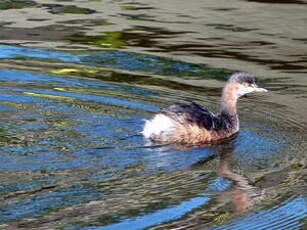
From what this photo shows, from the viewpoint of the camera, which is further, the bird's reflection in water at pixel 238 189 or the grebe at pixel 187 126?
the grebe at pixel 187 126

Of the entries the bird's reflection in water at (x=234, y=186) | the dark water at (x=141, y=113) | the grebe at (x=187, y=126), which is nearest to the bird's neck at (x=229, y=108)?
the grebe at (x=187, y=126)

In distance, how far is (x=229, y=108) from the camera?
857cm

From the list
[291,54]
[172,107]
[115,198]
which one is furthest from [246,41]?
[115,198]

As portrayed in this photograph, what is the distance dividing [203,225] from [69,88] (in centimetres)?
412

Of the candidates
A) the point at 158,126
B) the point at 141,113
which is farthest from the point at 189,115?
the point at 141,113

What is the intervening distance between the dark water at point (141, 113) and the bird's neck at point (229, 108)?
0.63 feet

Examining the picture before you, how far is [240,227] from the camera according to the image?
5676 millimetres

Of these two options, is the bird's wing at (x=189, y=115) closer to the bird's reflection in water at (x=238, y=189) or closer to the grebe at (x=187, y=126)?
the grebe at (x=187, y=126)

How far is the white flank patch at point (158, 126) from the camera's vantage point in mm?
7781

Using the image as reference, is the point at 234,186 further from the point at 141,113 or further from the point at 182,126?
the point at 141,113

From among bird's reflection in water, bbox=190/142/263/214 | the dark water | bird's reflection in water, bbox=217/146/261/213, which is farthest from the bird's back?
bird's reflection in water, bbox=217/146/261/213

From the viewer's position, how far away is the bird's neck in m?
8.21

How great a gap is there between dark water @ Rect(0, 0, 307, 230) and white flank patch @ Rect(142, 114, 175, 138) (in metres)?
0.11

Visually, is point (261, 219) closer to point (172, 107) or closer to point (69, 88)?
point (172, 107)
